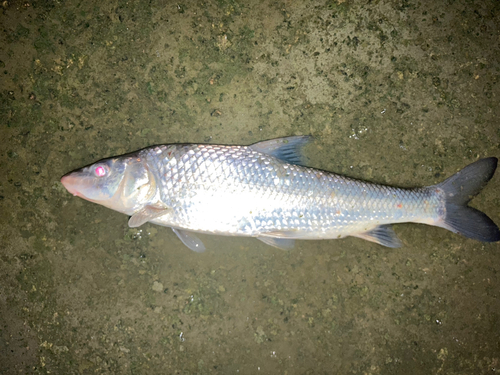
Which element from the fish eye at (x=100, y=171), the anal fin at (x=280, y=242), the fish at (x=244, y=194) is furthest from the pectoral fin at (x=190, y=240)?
the fish eye at (x=100, y=171)

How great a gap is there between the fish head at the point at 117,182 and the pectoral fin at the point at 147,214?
0.07 m

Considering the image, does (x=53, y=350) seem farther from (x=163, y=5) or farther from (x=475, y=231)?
(x=475, y=231)

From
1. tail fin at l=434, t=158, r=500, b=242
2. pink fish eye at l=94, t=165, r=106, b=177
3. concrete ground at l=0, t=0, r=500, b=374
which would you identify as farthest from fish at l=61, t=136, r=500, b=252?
concrete ground at l=0, t=0, r=500, b=374

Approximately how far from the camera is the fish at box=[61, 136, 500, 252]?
240 cm

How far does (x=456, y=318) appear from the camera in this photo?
2.85 m

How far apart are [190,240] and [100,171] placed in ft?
3.03

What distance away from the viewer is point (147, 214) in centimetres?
240

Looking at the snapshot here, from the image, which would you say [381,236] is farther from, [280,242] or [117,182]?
[117,182]

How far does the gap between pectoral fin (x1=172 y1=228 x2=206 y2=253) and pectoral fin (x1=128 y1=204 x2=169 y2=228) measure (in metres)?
0.29

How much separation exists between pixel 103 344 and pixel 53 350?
1.53 feet

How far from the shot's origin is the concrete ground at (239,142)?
2.74 meters

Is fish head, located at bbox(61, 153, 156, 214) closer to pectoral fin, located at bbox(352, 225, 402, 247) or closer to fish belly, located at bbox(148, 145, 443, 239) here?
fish belly, located at bbox(148, 145, 443, 239)

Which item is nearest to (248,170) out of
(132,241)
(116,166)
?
(116,166)

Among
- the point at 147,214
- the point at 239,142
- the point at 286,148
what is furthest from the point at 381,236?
the point at 147,214
